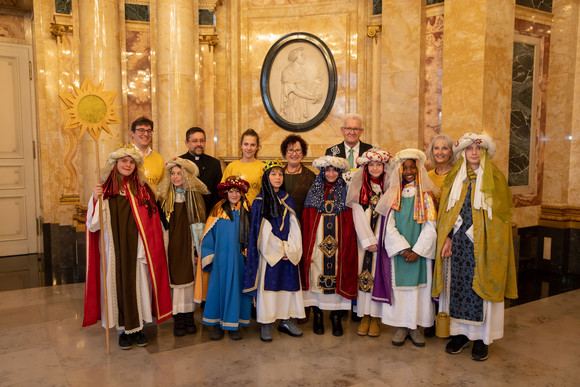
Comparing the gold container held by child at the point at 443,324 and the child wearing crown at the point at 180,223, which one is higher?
the child wearing crown at the point at 180,223

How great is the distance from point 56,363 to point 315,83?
541cm

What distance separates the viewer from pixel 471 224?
3865mm

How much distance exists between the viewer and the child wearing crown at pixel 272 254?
4141mm

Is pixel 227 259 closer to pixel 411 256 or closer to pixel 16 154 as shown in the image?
pixel 411 256

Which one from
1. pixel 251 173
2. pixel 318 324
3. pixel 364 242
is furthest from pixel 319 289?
pixel 251 173

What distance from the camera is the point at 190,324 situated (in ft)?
14.5

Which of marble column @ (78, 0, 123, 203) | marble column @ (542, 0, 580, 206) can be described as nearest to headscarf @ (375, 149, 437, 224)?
marble column @ (542, 0, 580, 206)

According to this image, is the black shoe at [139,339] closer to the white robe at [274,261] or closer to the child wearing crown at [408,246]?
the white robe at [274,261]

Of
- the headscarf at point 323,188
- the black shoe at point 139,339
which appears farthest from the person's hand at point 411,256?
the black shoe at point 139,339

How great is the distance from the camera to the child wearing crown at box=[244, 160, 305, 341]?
4141 millimetres

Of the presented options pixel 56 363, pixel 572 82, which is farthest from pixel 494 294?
pixel 572 82

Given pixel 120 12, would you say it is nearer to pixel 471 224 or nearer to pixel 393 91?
pixel 393 91

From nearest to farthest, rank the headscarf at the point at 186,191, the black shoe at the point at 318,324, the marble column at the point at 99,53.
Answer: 1. the headscarf at the point at 186,191
2. the black shoe at the point at 318,324
3. the marble column at the point at 99,53

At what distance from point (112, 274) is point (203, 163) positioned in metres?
1.63
